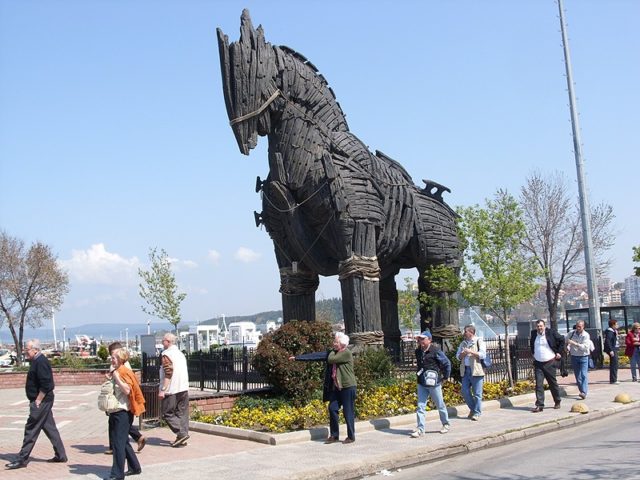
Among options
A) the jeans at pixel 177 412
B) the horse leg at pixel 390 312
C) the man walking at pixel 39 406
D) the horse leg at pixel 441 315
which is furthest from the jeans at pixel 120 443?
the horse leg at pixel 390 312

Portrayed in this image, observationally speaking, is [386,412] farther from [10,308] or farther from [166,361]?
[10,308]

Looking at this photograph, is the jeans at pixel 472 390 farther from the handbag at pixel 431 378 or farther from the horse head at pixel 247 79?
the horse head at pixel 247 79

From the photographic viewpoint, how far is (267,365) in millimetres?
13203

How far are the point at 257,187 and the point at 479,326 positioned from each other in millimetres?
20422

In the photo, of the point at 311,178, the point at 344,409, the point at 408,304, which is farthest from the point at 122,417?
the point at 408,304

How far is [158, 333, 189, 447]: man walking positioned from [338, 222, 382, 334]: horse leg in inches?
200

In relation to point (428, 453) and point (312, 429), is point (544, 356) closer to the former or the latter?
point (428, 453)

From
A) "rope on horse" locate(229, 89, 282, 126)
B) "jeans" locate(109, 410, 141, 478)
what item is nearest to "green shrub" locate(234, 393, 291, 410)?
"jeans" locate(109, 410, 141, 478)

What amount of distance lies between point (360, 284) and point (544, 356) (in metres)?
3.88

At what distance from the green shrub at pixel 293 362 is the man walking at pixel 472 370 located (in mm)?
2467

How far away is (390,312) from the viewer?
19.7 meters

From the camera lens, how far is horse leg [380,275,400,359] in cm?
1944

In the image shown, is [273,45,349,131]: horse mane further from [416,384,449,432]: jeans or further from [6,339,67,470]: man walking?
[6,339,67,470]: man walking

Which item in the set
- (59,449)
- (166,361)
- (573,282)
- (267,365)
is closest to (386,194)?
(267,365)
